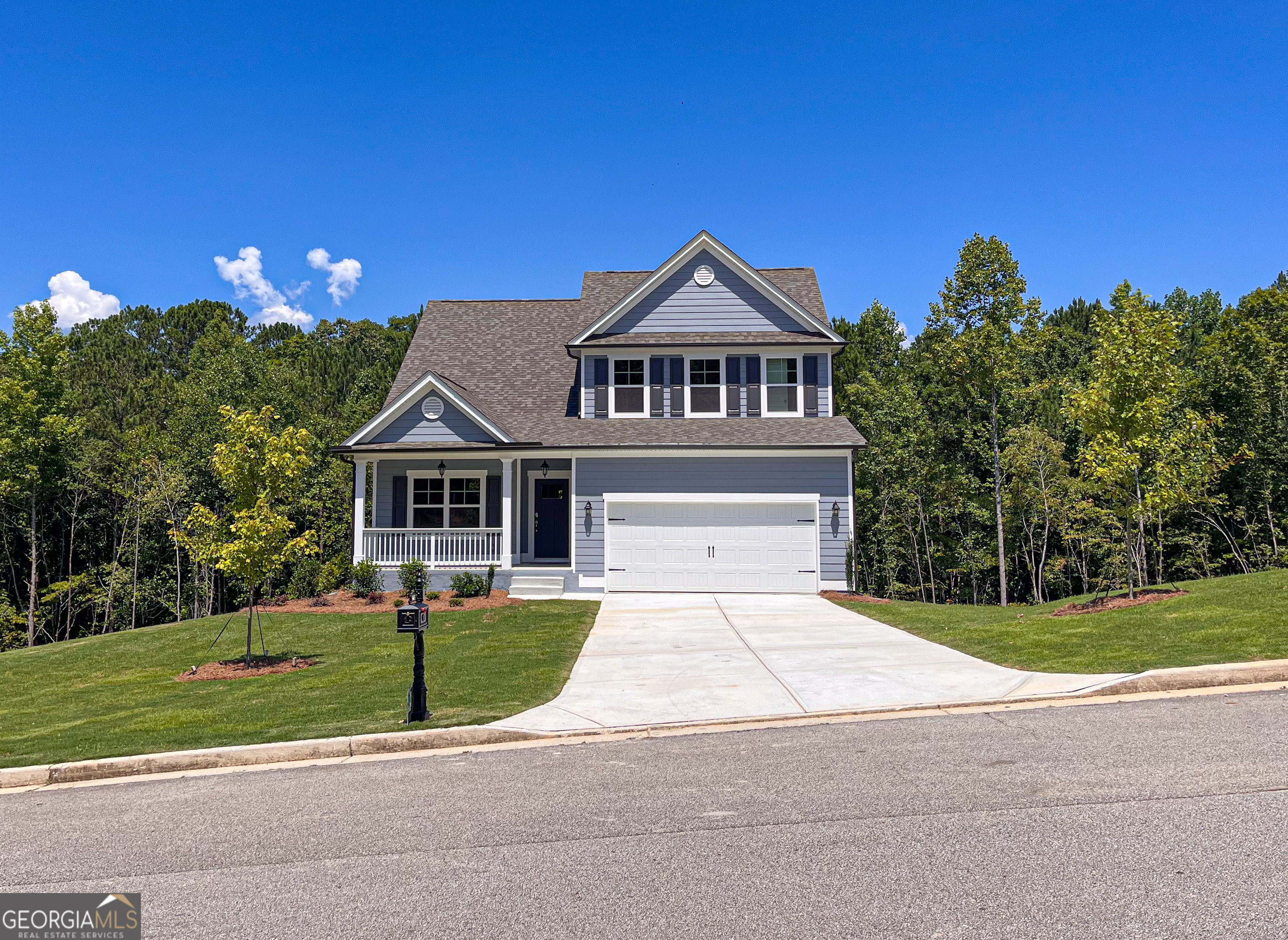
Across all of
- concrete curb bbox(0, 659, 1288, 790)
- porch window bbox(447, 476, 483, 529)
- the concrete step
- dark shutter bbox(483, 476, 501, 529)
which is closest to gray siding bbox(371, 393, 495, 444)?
porch window bbox(447, 476, 483, 529)

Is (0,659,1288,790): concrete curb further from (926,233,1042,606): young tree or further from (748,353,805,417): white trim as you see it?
(926,233,1042,606): young tree

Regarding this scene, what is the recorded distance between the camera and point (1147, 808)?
507 cm

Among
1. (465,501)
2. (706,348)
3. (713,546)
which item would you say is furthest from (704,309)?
(465,501)

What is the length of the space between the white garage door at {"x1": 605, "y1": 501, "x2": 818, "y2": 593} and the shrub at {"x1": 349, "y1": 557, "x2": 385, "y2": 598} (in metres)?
5.86

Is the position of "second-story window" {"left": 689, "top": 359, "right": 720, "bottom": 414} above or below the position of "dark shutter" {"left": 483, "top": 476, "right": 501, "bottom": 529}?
above

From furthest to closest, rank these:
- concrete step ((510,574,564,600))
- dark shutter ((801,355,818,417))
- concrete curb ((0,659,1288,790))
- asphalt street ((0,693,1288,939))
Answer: dark shutter ((801,355,818,417)) < concrete step ((510,574,564,600)) < concrete curb ((0,659,1288,790)) < asphalt street ((0,693,1288,939))

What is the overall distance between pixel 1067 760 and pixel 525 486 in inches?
707

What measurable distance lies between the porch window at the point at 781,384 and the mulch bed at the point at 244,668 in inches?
541

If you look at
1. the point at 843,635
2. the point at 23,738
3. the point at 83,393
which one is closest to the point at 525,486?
the point at 843,635

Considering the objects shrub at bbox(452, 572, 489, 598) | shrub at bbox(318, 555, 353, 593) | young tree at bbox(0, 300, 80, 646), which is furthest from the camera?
young tree at bbox(0, 300, 80, 646)

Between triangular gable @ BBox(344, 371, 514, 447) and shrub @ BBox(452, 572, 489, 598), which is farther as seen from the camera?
triangular gable @ BBox(344, 371, 514, 447)

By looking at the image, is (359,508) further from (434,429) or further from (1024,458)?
(1024,458)

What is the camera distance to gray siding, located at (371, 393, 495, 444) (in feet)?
69.5

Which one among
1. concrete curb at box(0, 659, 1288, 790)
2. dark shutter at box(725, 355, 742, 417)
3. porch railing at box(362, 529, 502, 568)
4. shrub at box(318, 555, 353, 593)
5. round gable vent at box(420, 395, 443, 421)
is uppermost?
dark shutter at box(725, 355, 742, 417)
